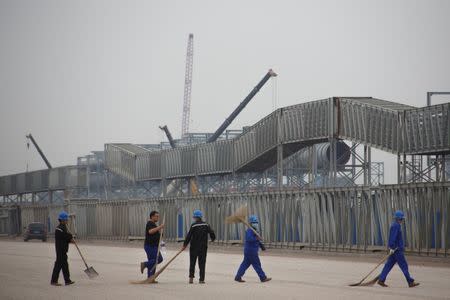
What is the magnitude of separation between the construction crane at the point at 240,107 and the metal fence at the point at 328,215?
137ft

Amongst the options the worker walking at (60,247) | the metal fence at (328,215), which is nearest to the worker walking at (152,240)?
the worker walking at (60,247)

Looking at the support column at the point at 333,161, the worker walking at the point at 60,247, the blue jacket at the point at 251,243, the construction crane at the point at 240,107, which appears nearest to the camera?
the worker walking at the point at 60,247

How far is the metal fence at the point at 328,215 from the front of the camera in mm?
36531

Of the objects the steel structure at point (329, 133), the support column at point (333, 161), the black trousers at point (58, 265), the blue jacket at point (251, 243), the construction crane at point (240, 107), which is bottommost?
the black trousers at point (58, 265)

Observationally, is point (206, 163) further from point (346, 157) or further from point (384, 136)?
point (384, 136)

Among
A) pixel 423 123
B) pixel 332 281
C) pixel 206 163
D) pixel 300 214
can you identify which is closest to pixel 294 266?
pixel 332 281

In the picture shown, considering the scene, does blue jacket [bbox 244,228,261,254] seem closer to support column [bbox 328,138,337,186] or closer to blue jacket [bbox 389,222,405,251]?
blue jacket [bbox 389,222,405,251]

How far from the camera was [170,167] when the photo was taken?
273 feet

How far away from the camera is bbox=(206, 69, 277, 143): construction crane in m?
107

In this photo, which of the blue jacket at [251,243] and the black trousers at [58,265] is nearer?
the black trousers at [58,265]

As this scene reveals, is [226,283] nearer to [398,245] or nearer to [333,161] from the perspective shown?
[398,245]

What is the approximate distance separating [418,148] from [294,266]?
1828 cm

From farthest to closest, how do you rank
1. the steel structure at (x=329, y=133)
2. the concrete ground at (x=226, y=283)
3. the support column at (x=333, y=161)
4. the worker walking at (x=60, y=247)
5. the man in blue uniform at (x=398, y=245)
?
the support column at (x=333, y=161) → the steel structure at (x=329, y=133) → the worker walking at (x=60, y=247) → the man in blue uniform at (x=398, y=245) → the concrete ground at (x=226, y=283)

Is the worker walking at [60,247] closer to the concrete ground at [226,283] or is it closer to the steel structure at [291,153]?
the concrete ground at [226,283]
